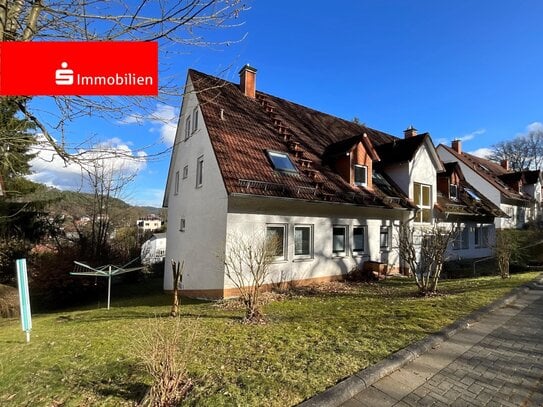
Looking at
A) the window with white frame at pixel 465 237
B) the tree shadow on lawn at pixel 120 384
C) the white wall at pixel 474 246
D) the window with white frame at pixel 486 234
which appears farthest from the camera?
the window with white frame at pixel 486 234

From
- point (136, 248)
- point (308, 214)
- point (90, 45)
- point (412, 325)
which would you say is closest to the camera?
point (90, 45)

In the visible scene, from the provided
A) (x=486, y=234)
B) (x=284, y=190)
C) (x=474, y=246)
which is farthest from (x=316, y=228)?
(x=486, y=234)

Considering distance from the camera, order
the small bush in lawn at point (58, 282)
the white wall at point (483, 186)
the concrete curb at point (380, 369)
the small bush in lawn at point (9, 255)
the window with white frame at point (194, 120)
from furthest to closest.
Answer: the white wall at point (483, 186) < the small bush in lawn at point (9, 255) < the small bush in lawn at point (58, 282) < the window with white frame at point (194, 120) < the concrete curb at point (380, 369)

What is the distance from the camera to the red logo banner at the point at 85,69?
12.8 ft

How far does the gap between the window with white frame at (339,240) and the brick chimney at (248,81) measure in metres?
8.38

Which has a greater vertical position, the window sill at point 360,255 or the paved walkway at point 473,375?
the window sill at point 360,255

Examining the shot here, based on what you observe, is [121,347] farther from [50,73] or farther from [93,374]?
[50,73]

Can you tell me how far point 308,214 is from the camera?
42.2 feet

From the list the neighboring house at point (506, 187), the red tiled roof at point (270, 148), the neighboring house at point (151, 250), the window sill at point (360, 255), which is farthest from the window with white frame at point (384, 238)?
the neighboring house at point (151, 250)

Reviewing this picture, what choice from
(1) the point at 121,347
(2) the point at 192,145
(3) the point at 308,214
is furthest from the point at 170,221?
(1) the point at 121,347

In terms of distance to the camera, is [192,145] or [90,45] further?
[192,145]

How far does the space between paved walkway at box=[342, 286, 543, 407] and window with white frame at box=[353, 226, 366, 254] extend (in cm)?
814

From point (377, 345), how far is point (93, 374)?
14.4 ft

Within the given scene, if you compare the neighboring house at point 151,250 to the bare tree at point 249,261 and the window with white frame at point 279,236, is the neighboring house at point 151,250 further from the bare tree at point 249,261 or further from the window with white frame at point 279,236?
the bare tree at point 249,261
